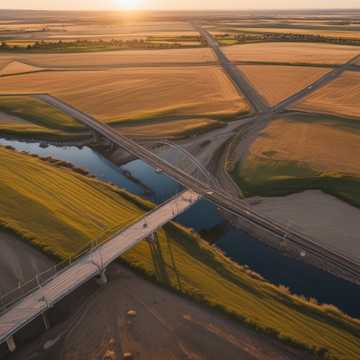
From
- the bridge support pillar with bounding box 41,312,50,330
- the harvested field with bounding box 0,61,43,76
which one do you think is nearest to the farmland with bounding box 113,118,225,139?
the bridge support pillar with bounding box 41,312,50,330

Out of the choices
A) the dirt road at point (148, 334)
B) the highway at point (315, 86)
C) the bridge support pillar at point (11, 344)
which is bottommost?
the dirt road at point (148, 334)

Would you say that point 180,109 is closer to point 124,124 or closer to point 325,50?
point 124,124

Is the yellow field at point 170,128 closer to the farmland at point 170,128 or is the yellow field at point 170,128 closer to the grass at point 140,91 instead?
the farmland at point 170,128

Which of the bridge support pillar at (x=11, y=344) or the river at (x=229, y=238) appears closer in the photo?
the bridge support pillar at (x=11, y=344)

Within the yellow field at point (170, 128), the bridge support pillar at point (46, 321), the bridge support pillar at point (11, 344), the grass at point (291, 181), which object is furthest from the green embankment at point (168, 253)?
the yellow field at point (170, 128)

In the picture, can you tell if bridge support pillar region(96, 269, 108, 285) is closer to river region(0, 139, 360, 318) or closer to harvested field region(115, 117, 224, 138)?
river region(0, 139, 360, 318)

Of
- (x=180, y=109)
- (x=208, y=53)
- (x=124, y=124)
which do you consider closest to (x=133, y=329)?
(x=124, y=124)
